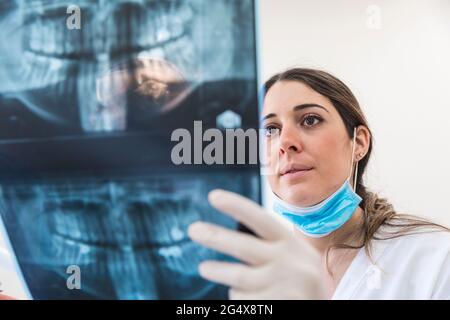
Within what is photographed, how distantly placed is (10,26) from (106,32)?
0.26 meters

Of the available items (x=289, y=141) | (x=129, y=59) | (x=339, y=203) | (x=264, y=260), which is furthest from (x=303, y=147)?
(x=129, y=59)

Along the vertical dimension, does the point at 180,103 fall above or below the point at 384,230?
above

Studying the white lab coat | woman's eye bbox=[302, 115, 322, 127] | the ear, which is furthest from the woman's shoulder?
woman's eye bbox=[302, 115, 322, 127]

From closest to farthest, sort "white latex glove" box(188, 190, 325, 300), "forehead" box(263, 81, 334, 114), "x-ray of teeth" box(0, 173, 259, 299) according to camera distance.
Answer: "white latex glove" box(188, 190, 325, 300), "x-ray of teeth" box(0, 173, 259, 299), "forehead" box(263, 81, 334, 114)

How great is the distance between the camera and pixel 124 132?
94 cm

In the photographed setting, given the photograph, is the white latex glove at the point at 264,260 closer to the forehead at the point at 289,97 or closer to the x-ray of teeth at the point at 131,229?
the x-ray of teeth at the point at 131,229

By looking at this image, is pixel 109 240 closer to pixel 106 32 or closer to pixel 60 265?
pixel 60 265

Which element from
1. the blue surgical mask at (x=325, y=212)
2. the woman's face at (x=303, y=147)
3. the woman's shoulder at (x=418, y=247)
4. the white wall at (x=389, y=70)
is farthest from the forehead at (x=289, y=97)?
the woman's shoulder at (x=418, y=247)

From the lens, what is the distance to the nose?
98 cm

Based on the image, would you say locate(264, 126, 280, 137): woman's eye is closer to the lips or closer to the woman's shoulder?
the lips

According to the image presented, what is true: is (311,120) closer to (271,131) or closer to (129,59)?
(271,131)

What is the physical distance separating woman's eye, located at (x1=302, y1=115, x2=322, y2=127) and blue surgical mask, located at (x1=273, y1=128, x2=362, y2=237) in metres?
0.16
